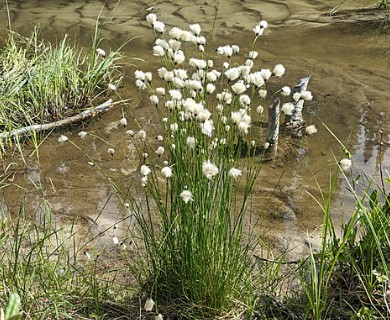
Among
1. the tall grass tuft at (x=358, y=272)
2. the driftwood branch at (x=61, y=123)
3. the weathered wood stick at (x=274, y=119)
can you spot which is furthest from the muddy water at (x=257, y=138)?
the tall grass tuft at (x=358, y=272)

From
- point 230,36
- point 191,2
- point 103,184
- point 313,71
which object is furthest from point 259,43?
point 103,184

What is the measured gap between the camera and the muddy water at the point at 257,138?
3.52 meters

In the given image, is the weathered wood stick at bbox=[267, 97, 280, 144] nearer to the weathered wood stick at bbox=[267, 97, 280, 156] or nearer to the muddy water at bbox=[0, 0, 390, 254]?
the weathered wood stick at bbox=[267, 97, 280, 156]

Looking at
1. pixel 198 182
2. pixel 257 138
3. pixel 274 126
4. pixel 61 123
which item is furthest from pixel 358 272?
pixel 61 123

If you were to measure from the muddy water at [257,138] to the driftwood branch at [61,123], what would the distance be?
70 millimetres

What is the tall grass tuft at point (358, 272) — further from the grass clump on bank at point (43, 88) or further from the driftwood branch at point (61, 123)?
the grass clump on bank at point (43, 88)

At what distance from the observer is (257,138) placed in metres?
2.31

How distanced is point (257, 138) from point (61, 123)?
263 cm

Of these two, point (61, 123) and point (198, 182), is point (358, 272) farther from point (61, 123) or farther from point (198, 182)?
point (61, 123)

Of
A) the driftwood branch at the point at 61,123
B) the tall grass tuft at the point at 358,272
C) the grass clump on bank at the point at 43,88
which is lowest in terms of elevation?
the driftwood branch at the point at 61,123

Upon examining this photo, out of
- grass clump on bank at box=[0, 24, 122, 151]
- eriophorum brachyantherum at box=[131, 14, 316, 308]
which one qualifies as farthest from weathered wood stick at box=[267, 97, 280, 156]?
eriophorum brachyantherum at box=[131, 14, 316, 308]

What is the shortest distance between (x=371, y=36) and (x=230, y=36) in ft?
5.11

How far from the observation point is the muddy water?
3516mm

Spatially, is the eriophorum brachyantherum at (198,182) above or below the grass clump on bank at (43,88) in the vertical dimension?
above
